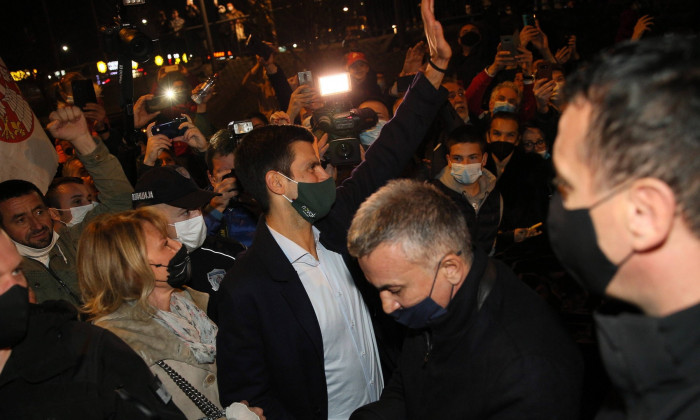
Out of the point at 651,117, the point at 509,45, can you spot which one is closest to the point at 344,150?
the point at 651,117

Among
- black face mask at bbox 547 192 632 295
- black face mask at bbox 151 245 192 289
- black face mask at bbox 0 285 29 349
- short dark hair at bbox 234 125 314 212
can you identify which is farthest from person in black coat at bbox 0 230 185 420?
black face mask at bbox 547 192 632 295

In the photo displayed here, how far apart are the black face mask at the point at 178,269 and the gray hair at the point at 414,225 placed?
120 centimetres

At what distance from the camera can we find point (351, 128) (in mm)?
3617

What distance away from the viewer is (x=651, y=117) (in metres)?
1.05

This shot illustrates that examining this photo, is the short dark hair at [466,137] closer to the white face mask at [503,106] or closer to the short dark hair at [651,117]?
the white face mask at [503,106]

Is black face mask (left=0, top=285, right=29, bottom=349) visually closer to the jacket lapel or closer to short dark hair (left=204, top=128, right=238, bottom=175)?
the jacket lapel

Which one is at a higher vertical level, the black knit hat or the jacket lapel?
the black knit hat

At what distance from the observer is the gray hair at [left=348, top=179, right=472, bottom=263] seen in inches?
74.7

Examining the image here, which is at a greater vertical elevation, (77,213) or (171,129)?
(171,129)

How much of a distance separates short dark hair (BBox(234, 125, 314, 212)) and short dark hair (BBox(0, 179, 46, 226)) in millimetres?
1683

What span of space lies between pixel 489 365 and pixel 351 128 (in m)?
2.22

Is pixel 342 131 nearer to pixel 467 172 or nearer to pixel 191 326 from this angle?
pixel 467 172

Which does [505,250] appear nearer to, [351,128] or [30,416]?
[351,128]

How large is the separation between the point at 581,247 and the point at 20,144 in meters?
3.89
